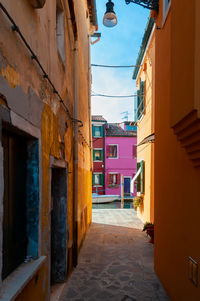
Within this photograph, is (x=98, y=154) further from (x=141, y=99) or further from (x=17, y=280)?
(x=17, y=280)

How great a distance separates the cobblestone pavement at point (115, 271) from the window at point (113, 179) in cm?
1740

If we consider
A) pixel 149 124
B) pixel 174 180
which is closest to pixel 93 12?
pixel 149 124

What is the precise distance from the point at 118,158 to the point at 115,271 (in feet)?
70.5

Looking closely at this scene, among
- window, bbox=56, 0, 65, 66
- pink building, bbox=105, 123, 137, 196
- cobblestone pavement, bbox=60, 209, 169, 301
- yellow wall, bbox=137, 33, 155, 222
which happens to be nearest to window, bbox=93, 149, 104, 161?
pink building, bbox=105, 123, 137, 196

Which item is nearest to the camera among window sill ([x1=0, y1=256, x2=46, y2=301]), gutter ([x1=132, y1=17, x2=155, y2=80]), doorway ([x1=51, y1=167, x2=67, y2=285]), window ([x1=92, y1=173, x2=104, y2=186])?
window sill ([x1=0, y1=256, x2=46, y2=301])

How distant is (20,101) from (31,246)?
5.68 feet

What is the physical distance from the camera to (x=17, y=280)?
211 cm

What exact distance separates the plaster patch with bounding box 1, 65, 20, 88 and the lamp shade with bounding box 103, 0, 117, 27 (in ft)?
14.0

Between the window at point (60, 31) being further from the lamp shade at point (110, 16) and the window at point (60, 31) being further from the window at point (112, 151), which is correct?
the window at point (112, 151)

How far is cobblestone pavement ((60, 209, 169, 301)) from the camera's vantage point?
423 cm

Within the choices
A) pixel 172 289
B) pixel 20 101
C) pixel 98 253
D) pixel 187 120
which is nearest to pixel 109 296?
pixel 172 289

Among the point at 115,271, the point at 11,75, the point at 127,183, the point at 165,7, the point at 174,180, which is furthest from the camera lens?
the point at 127,183

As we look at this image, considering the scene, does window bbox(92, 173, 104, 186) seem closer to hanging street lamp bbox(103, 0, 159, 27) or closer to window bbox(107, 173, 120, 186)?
window bbox(107, 173, 120, 186)

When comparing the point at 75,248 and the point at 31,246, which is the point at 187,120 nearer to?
the point at 31,246
